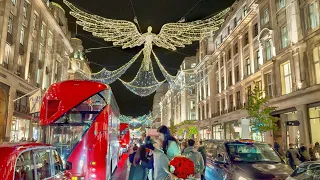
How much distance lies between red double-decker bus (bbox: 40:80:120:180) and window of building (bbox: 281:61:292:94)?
18136 millimetres

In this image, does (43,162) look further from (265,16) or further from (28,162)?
(265,16)

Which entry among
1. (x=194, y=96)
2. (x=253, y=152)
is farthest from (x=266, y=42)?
(x=194, y=96)

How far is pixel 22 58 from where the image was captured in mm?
27844

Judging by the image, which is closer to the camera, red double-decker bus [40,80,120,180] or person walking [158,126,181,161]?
person walking [158,126,181,161]

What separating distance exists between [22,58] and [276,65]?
24348 mm

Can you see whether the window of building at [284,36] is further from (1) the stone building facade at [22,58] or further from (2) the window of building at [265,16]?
(1) the stone building facade at [22,58]

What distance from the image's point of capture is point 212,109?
46.7m

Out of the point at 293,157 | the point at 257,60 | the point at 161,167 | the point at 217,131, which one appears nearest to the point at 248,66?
the point at 257,60

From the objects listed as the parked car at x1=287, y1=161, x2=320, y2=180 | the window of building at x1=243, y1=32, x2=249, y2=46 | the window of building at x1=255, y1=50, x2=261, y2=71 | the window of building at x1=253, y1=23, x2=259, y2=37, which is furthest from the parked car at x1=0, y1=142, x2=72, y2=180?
→ the window of building at x1=243, y1=32, x2=249, y2=46

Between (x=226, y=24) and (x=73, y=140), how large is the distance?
115ft

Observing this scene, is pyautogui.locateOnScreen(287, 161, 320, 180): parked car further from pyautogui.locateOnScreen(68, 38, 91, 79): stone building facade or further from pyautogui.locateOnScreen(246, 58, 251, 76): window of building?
pyautogui.locateOnScreen(68, 38, 91, 79): stone building facade

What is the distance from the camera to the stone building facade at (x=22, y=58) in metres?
23.4

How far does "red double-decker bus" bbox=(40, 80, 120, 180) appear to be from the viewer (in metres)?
9.88

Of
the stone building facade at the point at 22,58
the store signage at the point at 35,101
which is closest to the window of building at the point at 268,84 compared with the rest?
the store signage at the point at 35,101
